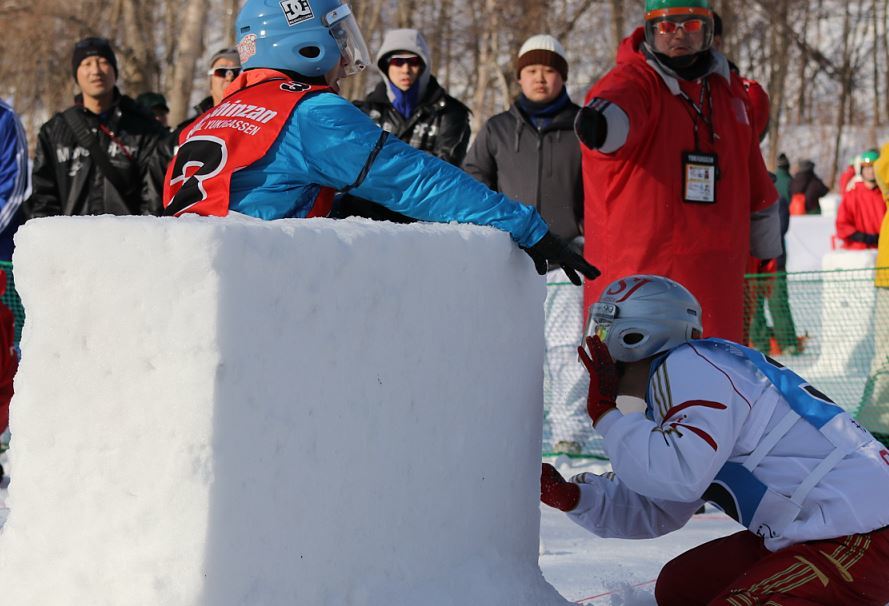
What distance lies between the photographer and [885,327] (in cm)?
688

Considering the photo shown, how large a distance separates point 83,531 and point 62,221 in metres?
0.56

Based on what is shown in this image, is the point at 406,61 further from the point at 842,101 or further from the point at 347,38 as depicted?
the point at 842,101

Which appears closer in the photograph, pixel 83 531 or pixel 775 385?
pixel 83 531

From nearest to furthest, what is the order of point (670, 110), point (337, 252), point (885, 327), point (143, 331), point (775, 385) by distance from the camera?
point (143, 331), point (337, 252), point (775, 385), point (670, 110), point (885, 327)

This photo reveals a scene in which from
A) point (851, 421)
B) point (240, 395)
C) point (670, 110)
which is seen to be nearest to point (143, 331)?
point (240, 395)

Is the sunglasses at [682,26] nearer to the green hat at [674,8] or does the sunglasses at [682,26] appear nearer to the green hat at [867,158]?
the green hat at [674,8]

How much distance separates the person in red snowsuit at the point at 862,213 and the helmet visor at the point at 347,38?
8.85m

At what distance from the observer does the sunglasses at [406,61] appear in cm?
655

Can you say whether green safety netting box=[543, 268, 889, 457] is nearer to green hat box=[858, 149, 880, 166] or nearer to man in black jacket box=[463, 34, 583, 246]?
man in black jacket box=[463, 34, 583, 246]

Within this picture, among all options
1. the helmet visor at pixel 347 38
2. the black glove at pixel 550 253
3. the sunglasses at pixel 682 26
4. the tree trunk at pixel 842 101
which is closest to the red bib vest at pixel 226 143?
the helmet visor at pixel 347 38

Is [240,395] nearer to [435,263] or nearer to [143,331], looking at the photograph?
[143,331]

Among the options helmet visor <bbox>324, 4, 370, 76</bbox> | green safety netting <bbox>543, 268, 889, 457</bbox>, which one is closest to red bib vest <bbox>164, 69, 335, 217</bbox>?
helmet visor <bbox>324, 4, 370, 76</bbox>

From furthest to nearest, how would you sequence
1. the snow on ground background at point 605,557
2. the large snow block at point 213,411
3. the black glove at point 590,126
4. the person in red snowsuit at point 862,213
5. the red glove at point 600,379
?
1. the person in red snowsuit at point 862,213
2. the black glove at point 590,126
3. the snow on ground background at point 605,557
4. the red glove at point 600,379
5. the large snow block at point 213,411

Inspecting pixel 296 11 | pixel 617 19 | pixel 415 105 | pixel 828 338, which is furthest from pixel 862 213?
pixel 617 19
